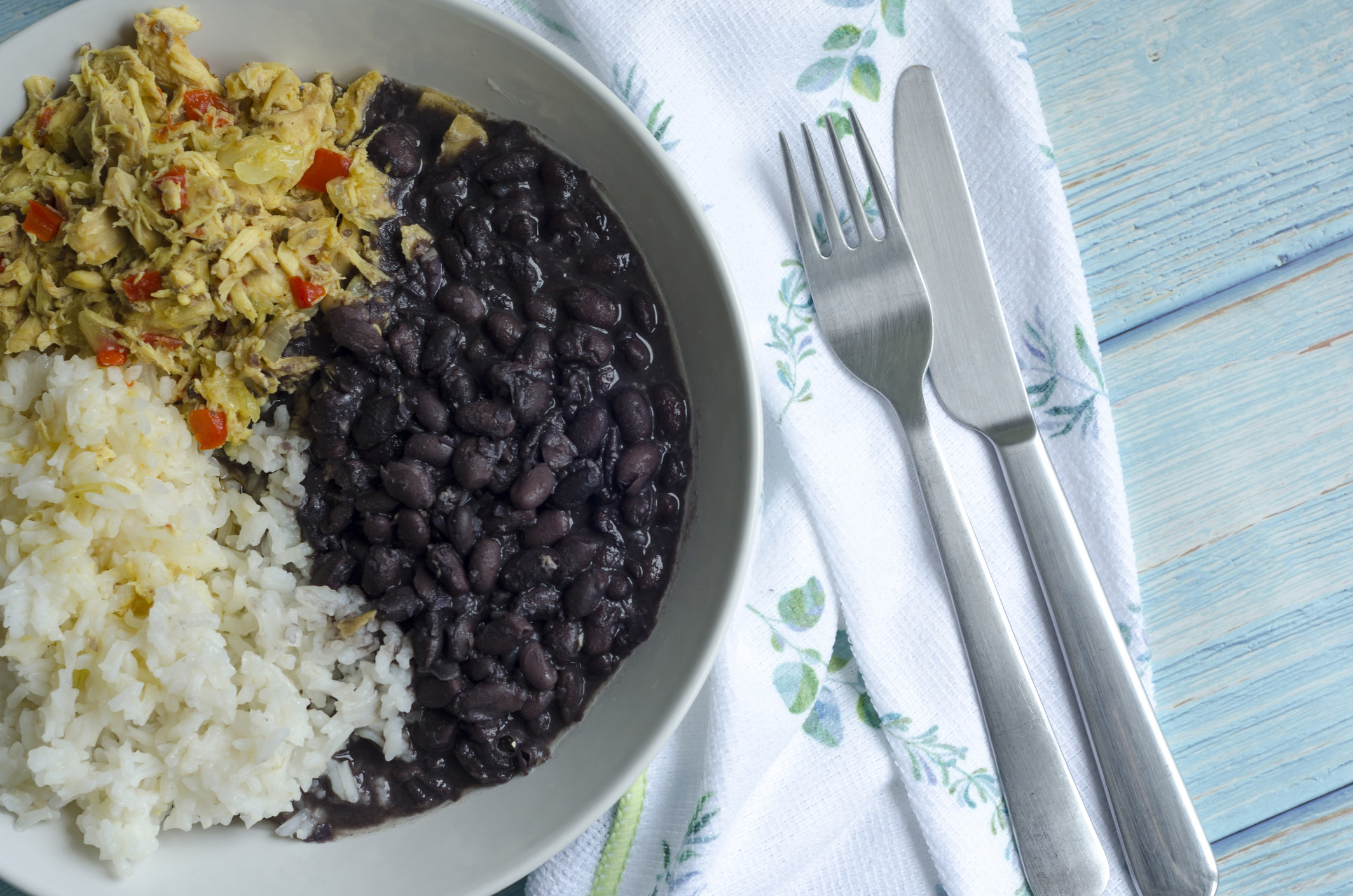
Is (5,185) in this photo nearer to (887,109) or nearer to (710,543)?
(710,543)

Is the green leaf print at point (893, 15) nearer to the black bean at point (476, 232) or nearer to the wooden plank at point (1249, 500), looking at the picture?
the wooden plank at point (1249, 500)

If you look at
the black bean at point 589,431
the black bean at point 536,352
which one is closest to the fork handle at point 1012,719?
the black bean at point 589,431

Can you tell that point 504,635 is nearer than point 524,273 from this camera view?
Yes

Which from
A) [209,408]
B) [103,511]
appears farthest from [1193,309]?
[103,511]

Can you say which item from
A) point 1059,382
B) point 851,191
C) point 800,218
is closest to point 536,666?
point 800,218

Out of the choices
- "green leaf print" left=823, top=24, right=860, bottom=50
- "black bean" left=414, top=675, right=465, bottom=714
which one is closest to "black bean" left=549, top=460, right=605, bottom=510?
"black bean" left=414, top=675, right=465, bottom=714

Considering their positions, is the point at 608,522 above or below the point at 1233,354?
above

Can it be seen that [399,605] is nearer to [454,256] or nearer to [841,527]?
[454,256]
